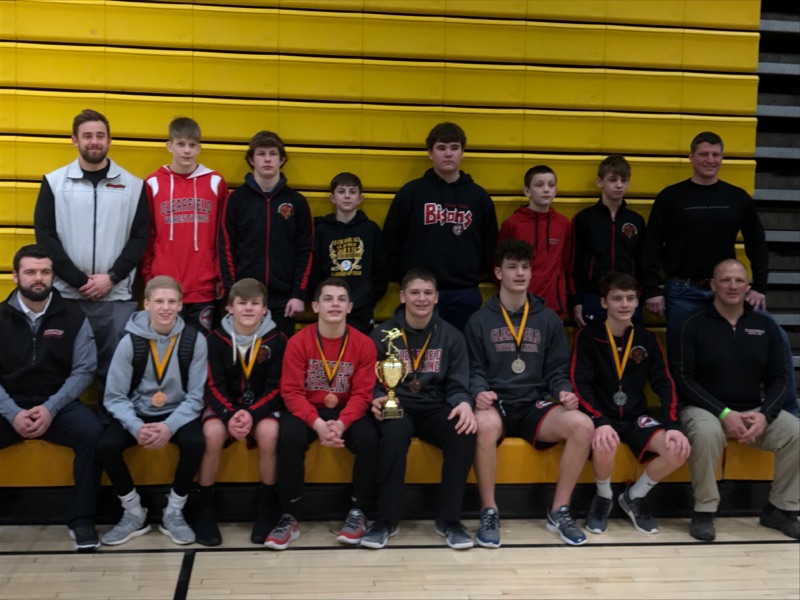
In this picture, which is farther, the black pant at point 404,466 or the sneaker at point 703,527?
the sneaker at point 703,527

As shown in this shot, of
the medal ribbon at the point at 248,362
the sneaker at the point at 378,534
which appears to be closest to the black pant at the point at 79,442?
the medal ribbon at the point at 248,362

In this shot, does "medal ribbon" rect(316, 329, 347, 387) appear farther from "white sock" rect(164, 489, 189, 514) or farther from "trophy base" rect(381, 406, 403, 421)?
"white sock" rect(164, 489, 189, 514)

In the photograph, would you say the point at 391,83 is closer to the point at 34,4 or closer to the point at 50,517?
the point at 34,4

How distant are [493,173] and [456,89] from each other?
58 cm

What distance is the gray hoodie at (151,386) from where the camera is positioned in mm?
4000

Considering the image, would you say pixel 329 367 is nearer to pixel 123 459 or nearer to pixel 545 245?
pixel 123 459

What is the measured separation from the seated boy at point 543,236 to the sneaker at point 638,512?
123 cm

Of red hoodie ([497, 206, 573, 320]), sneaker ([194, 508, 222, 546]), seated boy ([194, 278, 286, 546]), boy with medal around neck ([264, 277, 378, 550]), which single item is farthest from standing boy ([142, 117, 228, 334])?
red hoodie ([497, 206, 573, 320])

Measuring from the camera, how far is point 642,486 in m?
4.24

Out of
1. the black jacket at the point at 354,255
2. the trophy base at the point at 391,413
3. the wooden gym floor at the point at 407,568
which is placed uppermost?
the black jacket at the point at 354,255

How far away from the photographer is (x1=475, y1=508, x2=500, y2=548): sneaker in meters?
3.92

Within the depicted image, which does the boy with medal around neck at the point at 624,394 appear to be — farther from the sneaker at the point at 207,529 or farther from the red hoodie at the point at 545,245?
the sneaker at the point at 207,529

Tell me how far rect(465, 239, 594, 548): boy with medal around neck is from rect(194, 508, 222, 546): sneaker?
129 cm

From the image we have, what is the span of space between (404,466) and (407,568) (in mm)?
505
